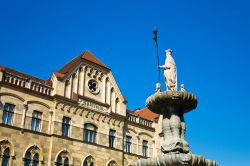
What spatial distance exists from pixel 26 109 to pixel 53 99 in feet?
7.83

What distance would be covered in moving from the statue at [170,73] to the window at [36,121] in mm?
14217

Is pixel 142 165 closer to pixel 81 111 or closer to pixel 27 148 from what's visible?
pixel 27 148

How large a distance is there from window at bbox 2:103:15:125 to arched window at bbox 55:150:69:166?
441 centimetres

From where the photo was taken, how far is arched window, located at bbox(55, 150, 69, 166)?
990 inches

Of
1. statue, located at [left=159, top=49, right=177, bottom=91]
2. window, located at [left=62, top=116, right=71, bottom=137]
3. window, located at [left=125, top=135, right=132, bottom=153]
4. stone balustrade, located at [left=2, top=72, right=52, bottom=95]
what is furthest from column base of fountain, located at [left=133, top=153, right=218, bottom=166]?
window, located at [left=125, top=135, right=132, bottom=153]

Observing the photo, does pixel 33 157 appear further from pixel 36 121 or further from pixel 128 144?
pixel 128 144

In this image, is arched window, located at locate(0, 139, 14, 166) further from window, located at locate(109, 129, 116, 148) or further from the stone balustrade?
window, located at locate(109, 129, 116, 148)

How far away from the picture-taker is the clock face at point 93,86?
29358mm

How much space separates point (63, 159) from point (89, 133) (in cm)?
342

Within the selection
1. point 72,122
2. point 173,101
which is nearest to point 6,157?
point 72,122

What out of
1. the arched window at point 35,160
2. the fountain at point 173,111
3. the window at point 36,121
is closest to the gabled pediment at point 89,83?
the window at point 36,121

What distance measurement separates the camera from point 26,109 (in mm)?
24812

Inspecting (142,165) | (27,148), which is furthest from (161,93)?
(27,148)

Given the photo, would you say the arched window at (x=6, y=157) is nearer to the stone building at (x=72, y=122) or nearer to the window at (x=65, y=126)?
the stone building at (x=72, y=122)
